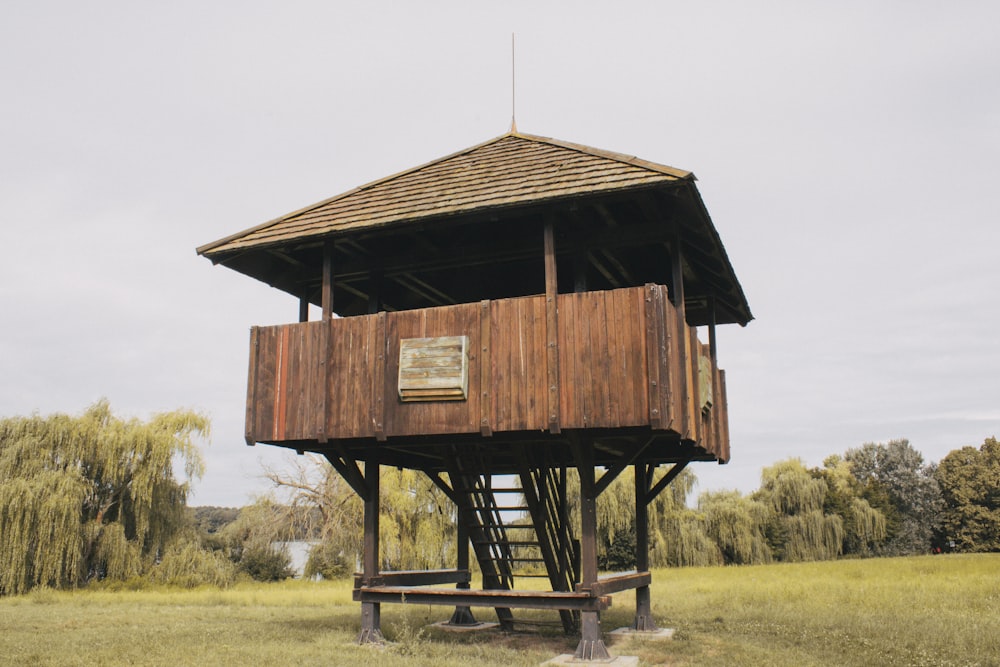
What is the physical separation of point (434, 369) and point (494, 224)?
2.97 meters

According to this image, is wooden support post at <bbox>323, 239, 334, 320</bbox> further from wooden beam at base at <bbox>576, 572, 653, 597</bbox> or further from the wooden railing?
wooden beam at base at <bbox>576, 572, 653, 597</bbox>

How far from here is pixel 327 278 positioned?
12.4m

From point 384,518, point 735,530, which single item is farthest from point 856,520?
point 384,518

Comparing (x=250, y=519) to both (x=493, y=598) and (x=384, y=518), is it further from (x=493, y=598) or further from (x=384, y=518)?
(x=493, y=598)

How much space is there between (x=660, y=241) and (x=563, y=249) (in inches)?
54.8

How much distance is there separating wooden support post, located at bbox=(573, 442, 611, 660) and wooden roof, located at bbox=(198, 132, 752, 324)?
2.99 m

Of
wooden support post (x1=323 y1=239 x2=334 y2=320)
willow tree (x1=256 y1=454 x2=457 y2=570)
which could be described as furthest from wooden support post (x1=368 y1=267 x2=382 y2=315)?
willow tree (x1=256 y1=454 x2=457 y2=570)

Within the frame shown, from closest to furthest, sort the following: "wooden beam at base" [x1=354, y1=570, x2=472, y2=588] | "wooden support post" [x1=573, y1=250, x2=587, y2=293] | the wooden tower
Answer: the wooden tower, "wooden support post" [x1=573, y1=250, x2=587, y2=293], "wooden beam at base" [x1=354, y1=570, x2=472, y2=588]

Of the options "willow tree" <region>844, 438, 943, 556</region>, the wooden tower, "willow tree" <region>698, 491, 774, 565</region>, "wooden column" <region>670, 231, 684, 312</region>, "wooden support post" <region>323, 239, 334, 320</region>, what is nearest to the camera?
the wooden tower

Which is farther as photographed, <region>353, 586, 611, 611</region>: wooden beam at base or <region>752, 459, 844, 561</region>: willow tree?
<region>752, 459, 844, 561</region>: willow tree

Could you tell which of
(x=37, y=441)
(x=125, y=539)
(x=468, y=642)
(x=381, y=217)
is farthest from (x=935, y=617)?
(x=37, y=441)

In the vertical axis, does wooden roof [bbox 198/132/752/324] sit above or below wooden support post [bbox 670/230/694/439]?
above

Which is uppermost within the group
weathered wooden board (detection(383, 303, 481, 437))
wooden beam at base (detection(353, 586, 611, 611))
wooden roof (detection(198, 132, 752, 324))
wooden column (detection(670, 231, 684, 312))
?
wooden roof (detection(198, 132, 752, 324))

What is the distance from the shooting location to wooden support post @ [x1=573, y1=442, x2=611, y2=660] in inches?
419
